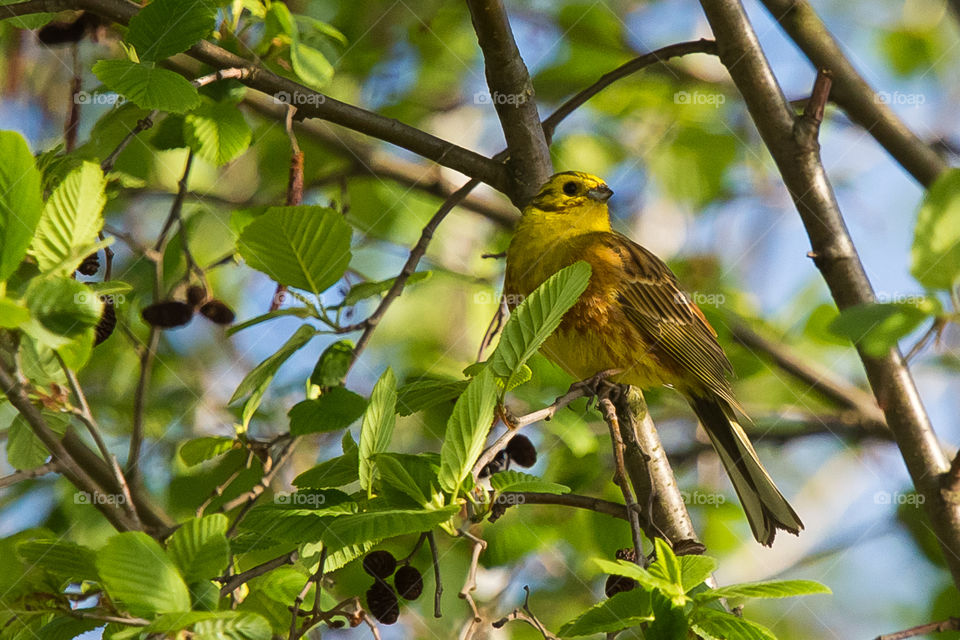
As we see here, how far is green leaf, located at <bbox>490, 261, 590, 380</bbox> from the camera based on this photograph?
189 cm

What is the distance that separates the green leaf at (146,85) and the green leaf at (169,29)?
0.23 feet

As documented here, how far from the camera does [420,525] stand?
64.6 inches

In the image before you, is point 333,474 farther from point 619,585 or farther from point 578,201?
point 578,201

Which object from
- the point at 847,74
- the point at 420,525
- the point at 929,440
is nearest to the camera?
the point at 420,525

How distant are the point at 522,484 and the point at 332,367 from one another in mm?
966

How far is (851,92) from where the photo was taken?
3.73 meters


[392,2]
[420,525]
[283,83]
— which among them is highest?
[392,2]

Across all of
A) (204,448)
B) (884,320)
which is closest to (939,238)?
(884,320)

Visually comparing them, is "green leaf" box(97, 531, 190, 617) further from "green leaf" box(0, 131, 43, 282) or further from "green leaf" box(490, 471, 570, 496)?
"green leaf" box(490, 471, 570, 496)

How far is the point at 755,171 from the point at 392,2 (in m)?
2.76

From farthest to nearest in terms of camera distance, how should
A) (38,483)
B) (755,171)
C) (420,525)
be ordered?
(755,171), (38,483), (420,525)

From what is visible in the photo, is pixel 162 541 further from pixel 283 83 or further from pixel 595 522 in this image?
pixel 595 522

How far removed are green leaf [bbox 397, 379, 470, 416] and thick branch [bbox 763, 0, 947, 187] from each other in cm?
227

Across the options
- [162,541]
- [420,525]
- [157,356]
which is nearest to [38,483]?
[157,356]
